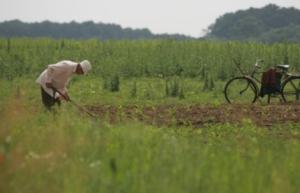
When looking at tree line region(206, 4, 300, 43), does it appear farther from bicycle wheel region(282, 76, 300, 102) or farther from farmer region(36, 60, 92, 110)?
farmer region(36, 60, 92, 110)

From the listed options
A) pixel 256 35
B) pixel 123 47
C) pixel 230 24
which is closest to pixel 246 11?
pixel 230 24

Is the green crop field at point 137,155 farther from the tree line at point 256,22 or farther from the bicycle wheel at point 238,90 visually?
the tree line at point 256,22

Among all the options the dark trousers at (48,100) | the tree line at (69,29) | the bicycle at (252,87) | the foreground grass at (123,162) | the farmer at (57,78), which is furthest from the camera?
the tree line at (69,29)

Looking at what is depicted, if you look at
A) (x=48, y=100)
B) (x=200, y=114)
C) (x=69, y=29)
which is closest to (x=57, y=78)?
(x=48, y=100)

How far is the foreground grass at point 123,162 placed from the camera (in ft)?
18.1

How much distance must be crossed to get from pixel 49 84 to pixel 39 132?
460 centimetres

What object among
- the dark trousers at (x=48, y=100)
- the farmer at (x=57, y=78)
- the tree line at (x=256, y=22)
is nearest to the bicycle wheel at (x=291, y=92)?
the farmer at (x=57, y=78)

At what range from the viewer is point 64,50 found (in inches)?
1082

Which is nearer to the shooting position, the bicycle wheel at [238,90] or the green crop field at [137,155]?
the green crop field at [137,155]

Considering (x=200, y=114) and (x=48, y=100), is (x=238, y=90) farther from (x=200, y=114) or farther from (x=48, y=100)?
(x=48, y=100)

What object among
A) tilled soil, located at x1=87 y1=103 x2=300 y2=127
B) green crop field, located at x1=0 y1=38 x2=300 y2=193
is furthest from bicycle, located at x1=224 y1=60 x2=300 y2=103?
green crop field, located at x1=0 y1=38 x2=300 y2=193

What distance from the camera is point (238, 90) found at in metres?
17.8

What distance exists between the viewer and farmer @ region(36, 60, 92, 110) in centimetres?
1182

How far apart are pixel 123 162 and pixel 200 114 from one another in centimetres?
807
